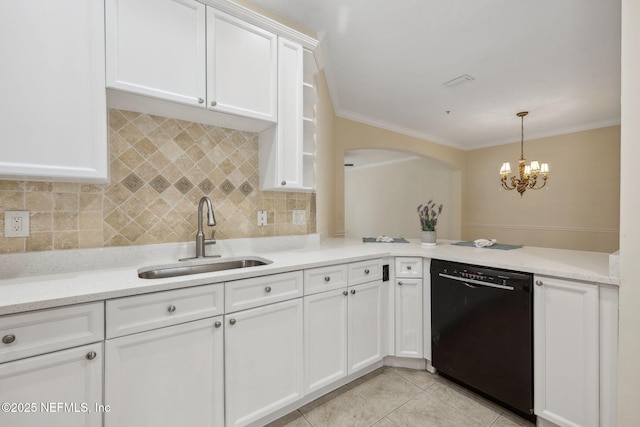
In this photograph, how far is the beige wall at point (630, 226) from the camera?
4.13ft

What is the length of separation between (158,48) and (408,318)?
2.40 meters

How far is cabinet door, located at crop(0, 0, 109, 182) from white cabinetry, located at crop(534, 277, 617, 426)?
2427 millimetres

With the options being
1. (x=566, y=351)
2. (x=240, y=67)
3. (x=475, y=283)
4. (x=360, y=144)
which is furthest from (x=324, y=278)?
(x=360, y=144)

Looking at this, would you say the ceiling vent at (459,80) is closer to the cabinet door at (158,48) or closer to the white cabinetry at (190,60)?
the white cabinetry at (190,60)

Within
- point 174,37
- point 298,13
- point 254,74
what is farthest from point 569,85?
point 174,37

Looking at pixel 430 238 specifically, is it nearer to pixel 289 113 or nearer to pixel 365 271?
pixel 365 271

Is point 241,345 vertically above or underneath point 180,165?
underneath

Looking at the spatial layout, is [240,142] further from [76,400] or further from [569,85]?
[569,85]

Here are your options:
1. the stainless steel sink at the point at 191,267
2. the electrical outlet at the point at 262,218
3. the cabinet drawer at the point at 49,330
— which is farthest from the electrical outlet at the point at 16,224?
the electrical outlet at the point at 262,218

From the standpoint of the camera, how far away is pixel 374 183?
779cm

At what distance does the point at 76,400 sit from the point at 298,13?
8.22 ft

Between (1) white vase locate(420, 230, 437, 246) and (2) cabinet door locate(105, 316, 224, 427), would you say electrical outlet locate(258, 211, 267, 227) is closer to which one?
(2) cabinet door locate(105, 316, 224, 427)

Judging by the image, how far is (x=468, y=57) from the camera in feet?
8.53

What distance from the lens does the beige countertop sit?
110 cm
